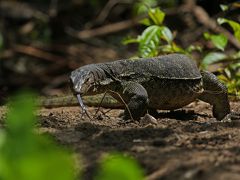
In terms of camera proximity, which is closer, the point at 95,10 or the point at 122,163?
the point at 122,163

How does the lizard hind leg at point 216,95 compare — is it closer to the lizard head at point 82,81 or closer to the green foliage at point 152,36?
the green foliage at point 152,36

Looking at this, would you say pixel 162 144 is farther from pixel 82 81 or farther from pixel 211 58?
pixel 211 58

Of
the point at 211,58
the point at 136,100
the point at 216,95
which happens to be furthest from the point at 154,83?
the point at 211,58

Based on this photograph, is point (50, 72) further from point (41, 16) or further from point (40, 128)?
point (40, 128)

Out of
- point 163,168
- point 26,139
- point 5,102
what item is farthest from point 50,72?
point 26,139

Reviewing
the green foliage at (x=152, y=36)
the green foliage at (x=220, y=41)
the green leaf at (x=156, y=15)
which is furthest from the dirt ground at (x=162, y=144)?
the green leaf at (x=156, y=15)

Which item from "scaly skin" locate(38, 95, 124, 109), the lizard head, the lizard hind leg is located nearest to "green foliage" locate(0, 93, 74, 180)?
the lizard head

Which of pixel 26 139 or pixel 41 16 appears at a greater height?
pixel 41 16

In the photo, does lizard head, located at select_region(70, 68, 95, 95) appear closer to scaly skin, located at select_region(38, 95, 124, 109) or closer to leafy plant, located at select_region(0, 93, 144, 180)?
scaly skin, located at select_region(38, 95, 124, 109)
